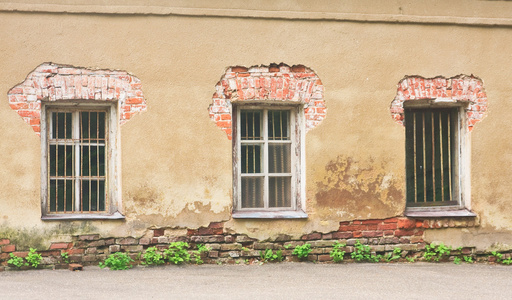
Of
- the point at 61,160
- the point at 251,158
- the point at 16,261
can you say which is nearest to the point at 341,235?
the point at 251,158

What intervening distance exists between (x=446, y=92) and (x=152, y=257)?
386 centimetres

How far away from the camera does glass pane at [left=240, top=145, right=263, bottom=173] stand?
23.5ft

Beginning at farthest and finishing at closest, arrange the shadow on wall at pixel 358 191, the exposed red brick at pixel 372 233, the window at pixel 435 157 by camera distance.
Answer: the window at pixel 435 157 → the exposed red brick at pixel 372 233 → the shadow on wall at pixel 358 191

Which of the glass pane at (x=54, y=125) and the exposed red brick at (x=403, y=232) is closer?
the glass pane at (x=54, y=125)

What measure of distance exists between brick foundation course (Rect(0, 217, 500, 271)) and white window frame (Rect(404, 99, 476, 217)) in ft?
0.44

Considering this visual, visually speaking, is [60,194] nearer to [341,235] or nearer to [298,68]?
[298,68]

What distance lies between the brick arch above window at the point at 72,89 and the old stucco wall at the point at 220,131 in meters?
0.08

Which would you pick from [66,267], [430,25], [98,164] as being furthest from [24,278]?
[430,25]

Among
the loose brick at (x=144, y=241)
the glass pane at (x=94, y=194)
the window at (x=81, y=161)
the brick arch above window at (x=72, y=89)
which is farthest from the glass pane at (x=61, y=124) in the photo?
the loose brick at (x=144, y=241)

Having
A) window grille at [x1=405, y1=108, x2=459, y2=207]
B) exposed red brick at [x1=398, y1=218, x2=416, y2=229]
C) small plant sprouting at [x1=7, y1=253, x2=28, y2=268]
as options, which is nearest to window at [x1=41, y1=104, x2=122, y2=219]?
small plant sprouting at [x1=7, y1=253, x2=28, y2=268]

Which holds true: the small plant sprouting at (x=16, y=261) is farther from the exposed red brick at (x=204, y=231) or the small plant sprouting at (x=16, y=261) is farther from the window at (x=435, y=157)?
the window at (x=435, y=157)

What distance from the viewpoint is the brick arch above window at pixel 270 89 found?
22.7 feet

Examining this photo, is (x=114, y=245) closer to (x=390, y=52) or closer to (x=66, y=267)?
(x=66, y=267)

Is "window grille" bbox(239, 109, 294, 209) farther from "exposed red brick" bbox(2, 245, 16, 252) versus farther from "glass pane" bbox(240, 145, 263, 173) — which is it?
"exposed red brick" bbox(2, 245, 16, 252)
